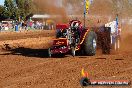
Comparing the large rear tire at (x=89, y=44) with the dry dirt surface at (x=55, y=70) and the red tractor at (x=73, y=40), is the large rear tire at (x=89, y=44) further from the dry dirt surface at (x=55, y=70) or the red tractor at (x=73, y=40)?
the dry dirt surface at (x=55, y=70)

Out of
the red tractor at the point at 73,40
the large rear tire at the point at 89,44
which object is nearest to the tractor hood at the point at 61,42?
the red tractor at the point at 73,40

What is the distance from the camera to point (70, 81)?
8.88 m

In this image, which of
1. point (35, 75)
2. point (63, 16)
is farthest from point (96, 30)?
point (35, 75)

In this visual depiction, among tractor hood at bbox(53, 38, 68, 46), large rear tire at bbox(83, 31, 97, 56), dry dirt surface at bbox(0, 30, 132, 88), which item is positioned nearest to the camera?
dry dirt surface at bbox(0, 30, 132, 88)

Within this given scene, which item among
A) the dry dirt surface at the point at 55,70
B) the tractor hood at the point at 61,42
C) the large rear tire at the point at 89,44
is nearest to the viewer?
the dry dirt surface at the point at 55,70

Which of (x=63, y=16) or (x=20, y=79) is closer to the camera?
(x=20, y=79)

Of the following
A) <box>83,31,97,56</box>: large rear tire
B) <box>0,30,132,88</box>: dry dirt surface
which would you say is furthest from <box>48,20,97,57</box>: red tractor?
<box>0,30,132,88</box>: dry dirt surface

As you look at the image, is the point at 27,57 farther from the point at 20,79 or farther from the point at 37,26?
the point at 37,26

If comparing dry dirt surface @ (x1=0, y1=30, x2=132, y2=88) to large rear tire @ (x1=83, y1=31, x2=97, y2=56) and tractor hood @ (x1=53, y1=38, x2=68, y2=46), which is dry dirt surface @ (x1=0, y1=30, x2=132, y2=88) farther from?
large rear tire @ (x1=83, y1=31, x2=97, y2=56)

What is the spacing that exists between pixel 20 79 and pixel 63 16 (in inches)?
360

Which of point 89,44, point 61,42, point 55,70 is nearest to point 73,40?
point 61,42

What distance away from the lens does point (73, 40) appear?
1424 centimetres

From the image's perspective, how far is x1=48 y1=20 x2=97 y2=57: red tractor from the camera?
46.0ft

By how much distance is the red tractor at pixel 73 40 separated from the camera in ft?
46.0
